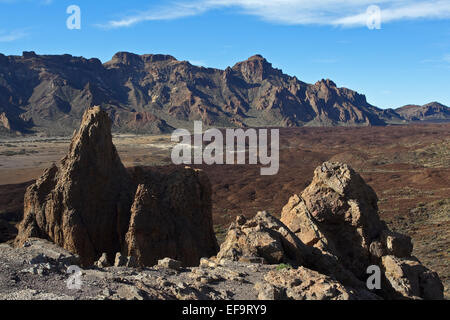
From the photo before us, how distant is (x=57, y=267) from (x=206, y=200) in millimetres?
10196

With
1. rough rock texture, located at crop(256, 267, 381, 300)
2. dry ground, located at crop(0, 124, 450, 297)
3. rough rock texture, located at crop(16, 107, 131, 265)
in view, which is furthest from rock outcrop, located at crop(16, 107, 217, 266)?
dry ground, located at crop(0, 124, 450, 297)

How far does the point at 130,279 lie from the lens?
9.23 meters

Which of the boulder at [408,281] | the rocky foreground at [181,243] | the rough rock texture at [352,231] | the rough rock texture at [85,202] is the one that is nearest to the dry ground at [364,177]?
the rough rock texture at [352,231]

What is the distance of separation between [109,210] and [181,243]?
344 centimetres

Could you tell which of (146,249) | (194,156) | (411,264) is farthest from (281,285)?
(194,156)

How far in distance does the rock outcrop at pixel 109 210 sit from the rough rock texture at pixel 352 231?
15.0 ft

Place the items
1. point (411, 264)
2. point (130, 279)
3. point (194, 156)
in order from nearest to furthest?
1. point (130, 279)
2. point (411, 264)
3. point (194, 156)

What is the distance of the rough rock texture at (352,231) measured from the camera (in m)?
12.8

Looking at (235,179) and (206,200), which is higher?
(206,200)

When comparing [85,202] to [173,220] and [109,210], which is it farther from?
[173,220]

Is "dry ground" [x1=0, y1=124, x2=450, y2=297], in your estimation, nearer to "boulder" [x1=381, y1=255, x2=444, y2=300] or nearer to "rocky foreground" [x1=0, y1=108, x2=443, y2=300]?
"boulder" [x1=381, y1=255, x2=444, y2=300]
